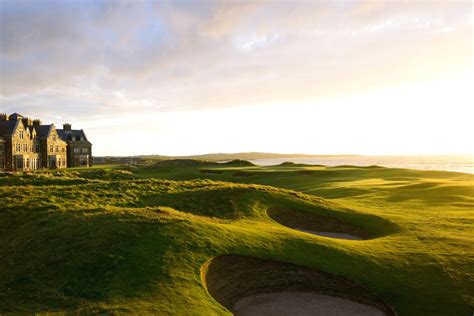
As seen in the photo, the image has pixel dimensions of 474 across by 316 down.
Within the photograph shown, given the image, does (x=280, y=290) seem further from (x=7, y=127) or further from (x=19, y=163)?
(x=7, y=127)

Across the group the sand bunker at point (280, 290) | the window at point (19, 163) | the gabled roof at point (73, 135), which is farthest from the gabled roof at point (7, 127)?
the sand bunker at point (280, 290)

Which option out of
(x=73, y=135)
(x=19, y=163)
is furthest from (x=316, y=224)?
(x=73, y=135)

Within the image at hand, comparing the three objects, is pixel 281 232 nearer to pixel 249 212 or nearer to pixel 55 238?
pixel 249 212

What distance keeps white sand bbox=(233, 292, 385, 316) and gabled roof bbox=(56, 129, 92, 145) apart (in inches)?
3370

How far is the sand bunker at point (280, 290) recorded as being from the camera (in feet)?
50.5

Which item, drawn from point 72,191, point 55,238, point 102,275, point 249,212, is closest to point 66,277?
point 102,275

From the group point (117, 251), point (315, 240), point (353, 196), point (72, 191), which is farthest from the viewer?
point (353, 196)

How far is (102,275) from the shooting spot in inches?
589

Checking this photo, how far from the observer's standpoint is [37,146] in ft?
239

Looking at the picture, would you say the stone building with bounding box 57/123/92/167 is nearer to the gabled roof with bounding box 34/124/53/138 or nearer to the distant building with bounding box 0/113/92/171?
the distant building with bounding box 0/113/92/171

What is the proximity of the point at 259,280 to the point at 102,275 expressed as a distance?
776 cm

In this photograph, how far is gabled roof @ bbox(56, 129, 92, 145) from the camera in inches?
3472

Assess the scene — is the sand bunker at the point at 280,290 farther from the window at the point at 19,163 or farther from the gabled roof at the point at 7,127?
the window at the point at 19,163

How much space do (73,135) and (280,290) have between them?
8681cm
